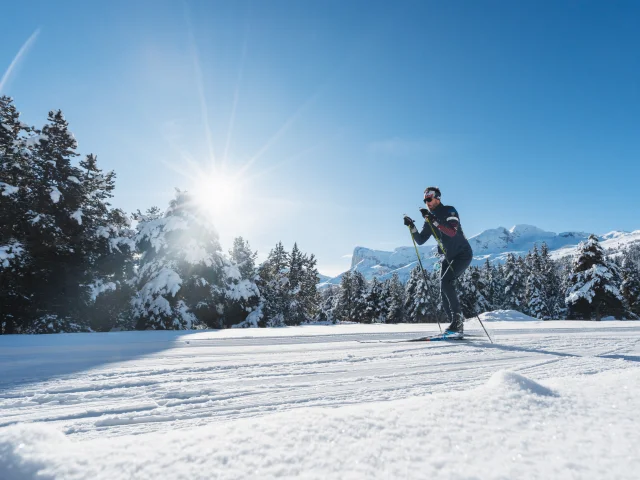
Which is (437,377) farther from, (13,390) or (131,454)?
(13,390)

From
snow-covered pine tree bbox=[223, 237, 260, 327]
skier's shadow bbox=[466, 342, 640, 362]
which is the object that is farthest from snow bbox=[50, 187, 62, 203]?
skier's shadow bbox=[466, 342, 640, 362]

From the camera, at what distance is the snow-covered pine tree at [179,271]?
49.4 ft

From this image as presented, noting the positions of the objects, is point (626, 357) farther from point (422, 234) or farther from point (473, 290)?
point (473, 290)

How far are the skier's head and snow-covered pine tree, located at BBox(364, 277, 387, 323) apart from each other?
155 ft

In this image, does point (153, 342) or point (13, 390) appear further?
point (153, 342)

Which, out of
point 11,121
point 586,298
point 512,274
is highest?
point 11,121

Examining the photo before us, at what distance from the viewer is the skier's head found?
17.6 ft

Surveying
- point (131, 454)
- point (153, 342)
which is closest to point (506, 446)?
point (131, 454)

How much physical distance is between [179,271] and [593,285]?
3210 cm

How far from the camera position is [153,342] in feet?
12.6

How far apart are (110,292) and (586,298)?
34649mm

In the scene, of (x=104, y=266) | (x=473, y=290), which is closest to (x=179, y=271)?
(x=104, y=266)

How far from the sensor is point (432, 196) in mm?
5406

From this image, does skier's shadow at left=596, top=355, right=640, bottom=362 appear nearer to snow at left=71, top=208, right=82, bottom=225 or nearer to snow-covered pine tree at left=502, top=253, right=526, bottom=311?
snow at left=71, top=208, right=82, bottom=225
